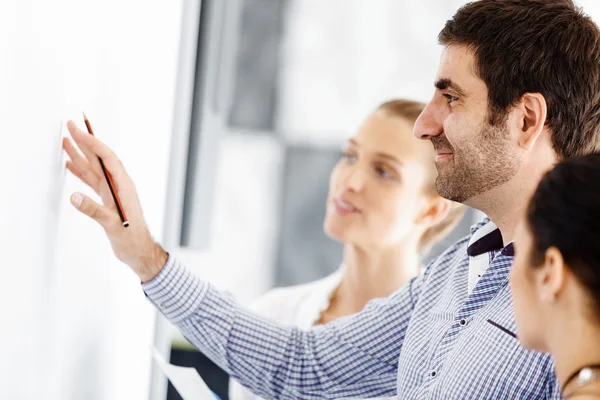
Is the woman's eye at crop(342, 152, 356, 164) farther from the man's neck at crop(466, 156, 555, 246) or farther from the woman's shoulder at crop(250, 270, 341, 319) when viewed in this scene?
the man's neck at crop(466, 156, 555, 246)

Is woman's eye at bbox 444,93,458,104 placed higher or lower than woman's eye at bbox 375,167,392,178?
higher

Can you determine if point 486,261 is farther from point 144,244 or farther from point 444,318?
point 144,244

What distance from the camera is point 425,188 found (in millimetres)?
1887

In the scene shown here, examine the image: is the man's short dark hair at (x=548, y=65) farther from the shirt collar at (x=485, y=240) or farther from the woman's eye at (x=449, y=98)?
the shirt collar at (x=485, y=240)

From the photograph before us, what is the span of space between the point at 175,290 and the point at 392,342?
0.38 metres

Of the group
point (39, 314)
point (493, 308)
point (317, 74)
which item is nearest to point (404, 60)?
point (317, 74)

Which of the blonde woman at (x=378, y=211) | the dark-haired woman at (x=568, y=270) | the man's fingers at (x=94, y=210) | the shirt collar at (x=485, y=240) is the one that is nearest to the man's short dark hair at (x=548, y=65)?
the shirt collar at (x=485, y=240)

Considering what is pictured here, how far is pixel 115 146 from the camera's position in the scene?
1.18 metres

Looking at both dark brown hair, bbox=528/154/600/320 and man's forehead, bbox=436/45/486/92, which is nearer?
dark brown hair, bbox=528/154/600/320

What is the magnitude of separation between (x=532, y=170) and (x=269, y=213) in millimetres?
1531

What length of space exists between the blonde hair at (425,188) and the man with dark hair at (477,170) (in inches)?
23.5

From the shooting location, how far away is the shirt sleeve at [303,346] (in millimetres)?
1290

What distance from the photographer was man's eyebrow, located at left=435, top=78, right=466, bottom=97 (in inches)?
46.8

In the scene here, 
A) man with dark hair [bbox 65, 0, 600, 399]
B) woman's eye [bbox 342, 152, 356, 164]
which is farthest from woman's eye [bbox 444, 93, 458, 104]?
woman's eye [bbox 342, 152, 356, 164]
